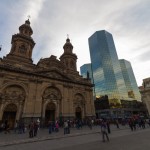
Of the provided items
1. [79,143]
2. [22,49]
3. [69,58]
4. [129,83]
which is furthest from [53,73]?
[129,83]

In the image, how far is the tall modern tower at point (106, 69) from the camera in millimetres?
70856

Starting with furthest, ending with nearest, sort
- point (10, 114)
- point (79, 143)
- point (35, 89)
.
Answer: point (35, 89) < point (10, 114) < point (79, 143)

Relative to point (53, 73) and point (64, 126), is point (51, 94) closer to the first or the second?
point (53, 73)

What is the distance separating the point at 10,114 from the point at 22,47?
1838 cm

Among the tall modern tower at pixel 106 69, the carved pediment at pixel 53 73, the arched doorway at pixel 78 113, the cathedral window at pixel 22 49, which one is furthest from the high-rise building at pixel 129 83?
the cathedral window at pixel 22 49

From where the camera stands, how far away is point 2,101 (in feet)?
76.9

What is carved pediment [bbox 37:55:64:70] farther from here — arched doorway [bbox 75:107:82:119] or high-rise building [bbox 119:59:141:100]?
high-rise building [bbox 119:59:141:100]

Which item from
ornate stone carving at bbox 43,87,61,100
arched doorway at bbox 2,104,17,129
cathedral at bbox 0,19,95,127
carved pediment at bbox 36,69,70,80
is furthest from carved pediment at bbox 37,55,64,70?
arched doorway at bbox 2,104,17,129

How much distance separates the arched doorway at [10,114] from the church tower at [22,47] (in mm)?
11043

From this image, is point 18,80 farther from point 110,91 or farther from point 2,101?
point 110,91

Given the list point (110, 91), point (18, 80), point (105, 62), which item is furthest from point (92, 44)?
point (18, 80)

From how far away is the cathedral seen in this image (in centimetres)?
2458

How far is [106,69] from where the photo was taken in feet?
245

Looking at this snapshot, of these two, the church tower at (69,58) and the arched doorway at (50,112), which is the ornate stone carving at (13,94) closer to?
the arched doorway at (50,112)
